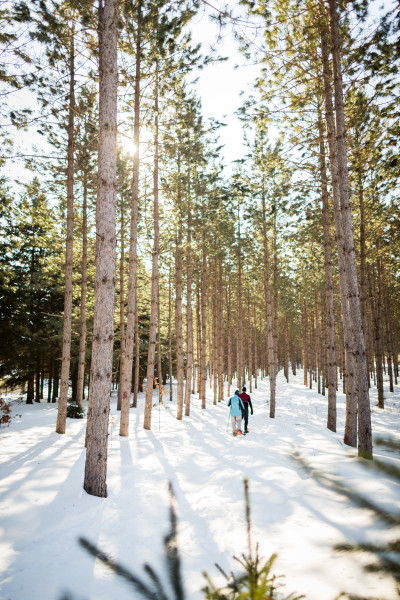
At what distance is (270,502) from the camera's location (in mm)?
4598

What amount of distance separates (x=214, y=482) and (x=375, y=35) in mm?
9934

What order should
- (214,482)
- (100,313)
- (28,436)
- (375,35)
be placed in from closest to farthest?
(100,313), (214,482), (375,35), (28,436)

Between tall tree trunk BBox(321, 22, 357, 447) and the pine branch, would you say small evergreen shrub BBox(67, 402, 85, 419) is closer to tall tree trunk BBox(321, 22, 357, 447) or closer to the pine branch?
the pine branch

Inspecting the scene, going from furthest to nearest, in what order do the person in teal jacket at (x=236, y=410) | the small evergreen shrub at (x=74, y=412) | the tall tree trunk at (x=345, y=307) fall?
the small evergreen shrub at (x=74, y=412)
the person in teal jacket at (x=236, y=410)
the tall tree trunk at (x=345, y=307)

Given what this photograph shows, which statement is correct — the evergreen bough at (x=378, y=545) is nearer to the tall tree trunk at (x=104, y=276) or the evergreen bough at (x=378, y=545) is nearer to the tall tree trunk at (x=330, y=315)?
the tall tree trunk at (x=104, y=276)

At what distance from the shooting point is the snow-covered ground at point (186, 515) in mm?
3006

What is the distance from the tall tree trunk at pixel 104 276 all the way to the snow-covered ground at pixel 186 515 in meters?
0.71

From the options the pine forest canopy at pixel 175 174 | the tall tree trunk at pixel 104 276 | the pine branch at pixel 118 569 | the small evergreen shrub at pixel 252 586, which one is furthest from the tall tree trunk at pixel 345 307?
the pine branch at pixel 118 569

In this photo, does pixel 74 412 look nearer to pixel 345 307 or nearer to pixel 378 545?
pixel 345 307

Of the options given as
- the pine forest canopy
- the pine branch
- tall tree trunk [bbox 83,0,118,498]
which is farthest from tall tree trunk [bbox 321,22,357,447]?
the pine branch

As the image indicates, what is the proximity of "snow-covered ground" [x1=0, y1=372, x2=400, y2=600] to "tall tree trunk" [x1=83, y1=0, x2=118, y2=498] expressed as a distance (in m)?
0.71

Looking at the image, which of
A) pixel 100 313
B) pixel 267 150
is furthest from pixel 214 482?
pixel 267 150

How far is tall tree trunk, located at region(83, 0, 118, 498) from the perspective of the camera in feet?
16.7

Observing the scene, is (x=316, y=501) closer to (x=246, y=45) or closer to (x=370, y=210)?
(x=246, y=45)
